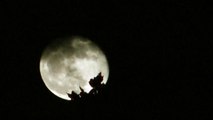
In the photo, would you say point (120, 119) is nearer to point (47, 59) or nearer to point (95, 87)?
point (95, 87)

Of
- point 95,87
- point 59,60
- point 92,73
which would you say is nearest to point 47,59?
point 59,60

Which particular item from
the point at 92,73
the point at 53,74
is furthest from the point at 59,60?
the point at 92,73

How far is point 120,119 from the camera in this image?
4.99 metres

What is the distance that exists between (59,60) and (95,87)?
5.01 m

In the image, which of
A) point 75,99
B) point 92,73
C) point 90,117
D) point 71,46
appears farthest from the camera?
point 71,46

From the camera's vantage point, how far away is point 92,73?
31.4ft

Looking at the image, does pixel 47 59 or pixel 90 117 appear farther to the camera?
pixel 47 59

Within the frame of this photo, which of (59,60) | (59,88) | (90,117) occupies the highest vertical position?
(59,60)

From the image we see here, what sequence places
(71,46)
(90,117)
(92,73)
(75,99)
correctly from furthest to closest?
(71,46) → (92,73) → (75,99) → (90,117)

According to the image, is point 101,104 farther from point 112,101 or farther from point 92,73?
point 92,73

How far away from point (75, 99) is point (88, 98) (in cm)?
28

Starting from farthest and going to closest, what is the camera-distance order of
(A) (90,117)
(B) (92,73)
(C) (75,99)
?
(B) (92,73) → (C) (75,99) → (A) (90,117)

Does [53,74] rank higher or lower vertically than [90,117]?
higher

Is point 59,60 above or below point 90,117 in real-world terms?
above
